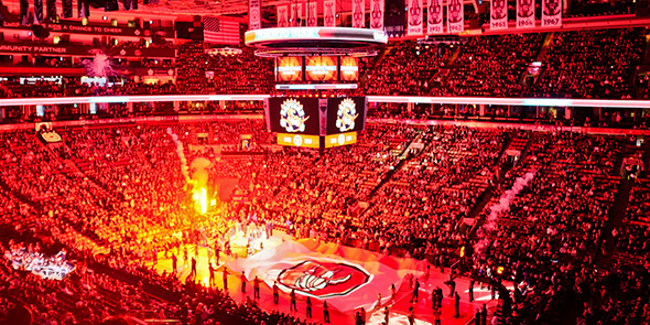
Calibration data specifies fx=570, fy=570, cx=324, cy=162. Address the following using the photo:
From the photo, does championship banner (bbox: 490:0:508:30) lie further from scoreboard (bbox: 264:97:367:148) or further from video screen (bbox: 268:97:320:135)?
video screen (bbox: 268:97:320:135)

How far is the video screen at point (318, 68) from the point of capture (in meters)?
27.0

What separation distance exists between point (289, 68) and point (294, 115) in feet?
7.59

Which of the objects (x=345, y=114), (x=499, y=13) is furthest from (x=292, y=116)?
(x=499, y=13)

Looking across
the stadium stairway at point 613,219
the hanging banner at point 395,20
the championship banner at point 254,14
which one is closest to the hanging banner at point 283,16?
the championship banner at point 254,14

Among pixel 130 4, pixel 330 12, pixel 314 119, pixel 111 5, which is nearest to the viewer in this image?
pixel 111 5

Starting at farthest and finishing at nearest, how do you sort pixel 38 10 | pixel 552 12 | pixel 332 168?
pixel 332 168, pixel 552 12, pixel 38 10

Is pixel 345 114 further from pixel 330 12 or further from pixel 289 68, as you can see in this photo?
pixel 330 12

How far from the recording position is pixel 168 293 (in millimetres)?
20125

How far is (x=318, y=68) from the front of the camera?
27.1 metres

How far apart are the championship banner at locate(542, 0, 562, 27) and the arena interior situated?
13 cm

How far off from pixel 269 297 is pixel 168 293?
499cm

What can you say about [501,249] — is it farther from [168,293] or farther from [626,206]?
[168,293]

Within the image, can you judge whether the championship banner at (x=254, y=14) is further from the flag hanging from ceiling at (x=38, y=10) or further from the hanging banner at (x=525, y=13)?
the hanging banner at (x=525, y=13)

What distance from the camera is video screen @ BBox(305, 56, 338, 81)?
88.6 feet
